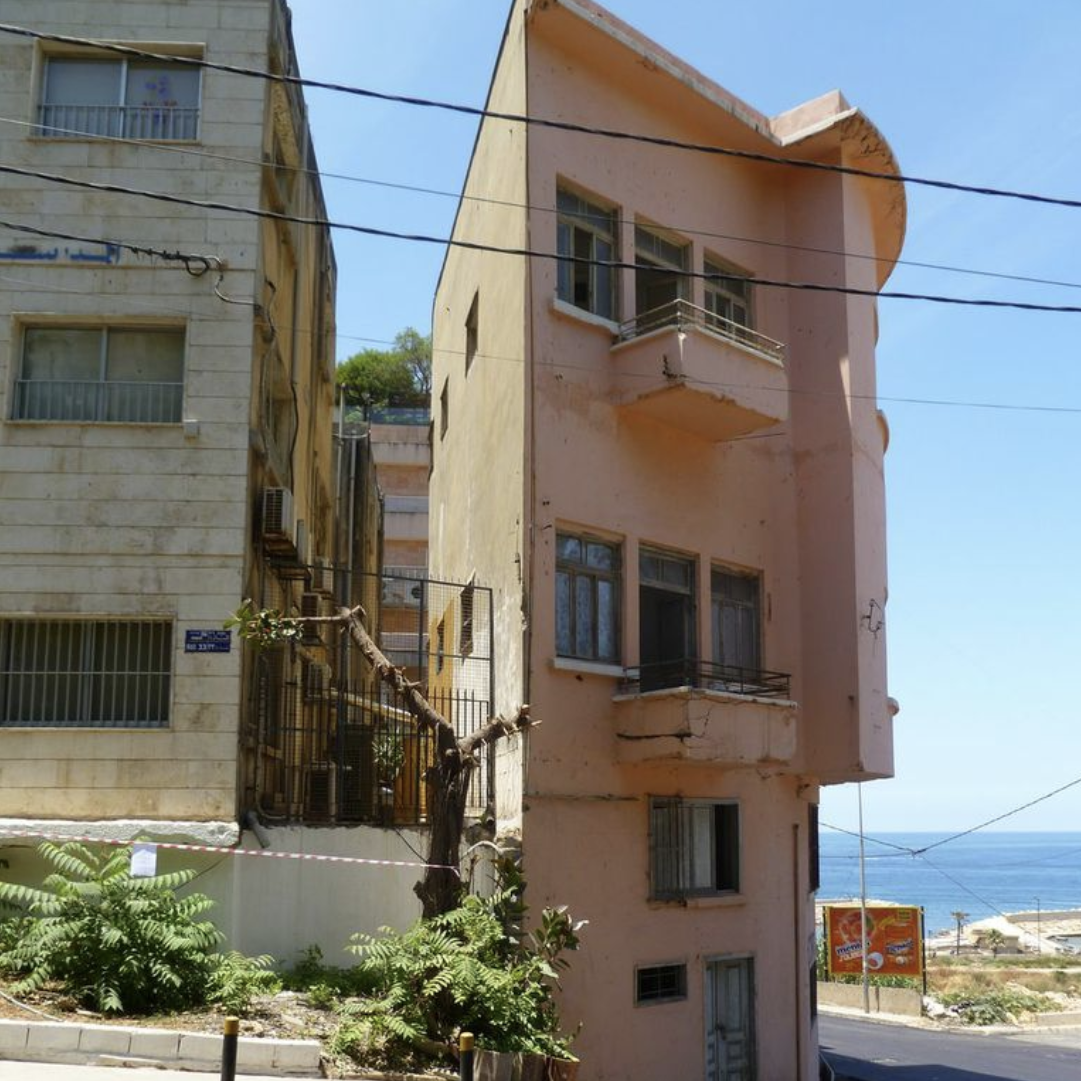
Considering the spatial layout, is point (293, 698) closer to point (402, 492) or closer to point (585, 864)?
point (585, 864)

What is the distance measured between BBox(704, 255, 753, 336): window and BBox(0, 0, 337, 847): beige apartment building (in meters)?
5.89

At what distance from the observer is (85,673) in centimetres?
1342

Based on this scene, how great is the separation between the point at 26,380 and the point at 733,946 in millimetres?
10507

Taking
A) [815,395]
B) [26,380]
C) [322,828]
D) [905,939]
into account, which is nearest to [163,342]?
[26,380]

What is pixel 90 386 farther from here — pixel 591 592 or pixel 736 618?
pixel 736 618

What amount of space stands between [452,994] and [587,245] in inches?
364

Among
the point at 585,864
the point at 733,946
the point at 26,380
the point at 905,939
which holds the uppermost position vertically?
the point at 26,380

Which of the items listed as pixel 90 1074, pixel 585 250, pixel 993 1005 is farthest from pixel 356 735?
pixel 993 1005

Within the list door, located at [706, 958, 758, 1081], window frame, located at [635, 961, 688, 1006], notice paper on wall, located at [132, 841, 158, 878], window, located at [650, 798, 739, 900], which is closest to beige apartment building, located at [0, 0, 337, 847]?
notice paper on wall, located at [132, 841, 158, 878]

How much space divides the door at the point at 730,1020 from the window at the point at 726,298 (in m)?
8.23

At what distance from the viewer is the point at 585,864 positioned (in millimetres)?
14125

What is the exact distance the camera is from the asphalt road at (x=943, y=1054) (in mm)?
24281

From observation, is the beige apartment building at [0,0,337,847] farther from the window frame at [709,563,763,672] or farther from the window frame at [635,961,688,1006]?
the window frame at [709,563,763,672]

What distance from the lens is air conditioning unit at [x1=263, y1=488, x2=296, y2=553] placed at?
46.4 feet
